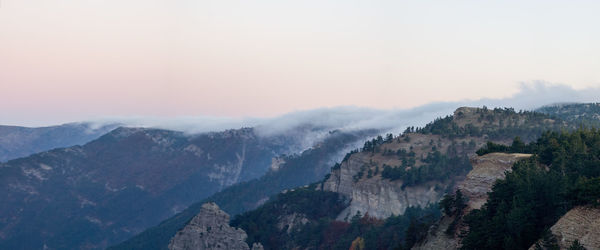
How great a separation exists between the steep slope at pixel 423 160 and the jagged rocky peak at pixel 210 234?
31.0 m

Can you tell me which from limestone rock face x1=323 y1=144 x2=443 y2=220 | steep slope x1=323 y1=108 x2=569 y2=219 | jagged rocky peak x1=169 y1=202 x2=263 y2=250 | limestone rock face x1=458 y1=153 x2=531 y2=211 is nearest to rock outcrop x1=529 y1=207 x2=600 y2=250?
limestone rock face x1=458 y1=153 x2=531 y2=211

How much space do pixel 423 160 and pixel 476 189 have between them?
8347cm

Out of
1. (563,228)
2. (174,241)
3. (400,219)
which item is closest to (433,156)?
(400,219)

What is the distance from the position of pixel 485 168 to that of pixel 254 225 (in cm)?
11048

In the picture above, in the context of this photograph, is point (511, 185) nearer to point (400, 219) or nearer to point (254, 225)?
point (400, 219)

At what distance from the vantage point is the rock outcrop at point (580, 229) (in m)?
43.2

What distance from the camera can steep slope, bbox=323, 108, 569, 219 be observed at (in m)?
142

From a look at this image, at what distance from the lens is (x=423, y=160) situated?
15262cm

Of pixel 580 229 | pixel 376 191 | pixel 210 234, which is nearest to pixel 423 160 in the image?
pixel 376 191

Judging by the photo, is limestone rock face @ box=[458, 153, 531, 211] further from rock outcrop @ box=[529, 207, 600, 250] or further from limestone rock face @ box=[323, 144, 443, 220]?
limestone rock face @ box=[323, 144, 443, 220]

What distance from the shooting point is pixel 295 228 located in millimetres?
167125

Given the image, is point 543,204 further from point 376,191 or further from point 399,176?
point 376,191

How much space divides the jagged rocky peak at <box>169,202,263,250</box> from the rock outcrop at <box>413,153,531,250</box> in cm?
9729

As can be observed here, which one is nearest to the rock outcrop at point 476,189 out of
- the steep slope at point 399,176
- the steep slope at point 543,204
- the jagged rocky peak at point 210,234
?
the steep slope at point 543,204
